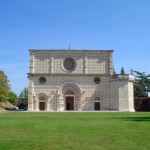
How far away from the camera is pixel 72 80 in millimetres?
63375

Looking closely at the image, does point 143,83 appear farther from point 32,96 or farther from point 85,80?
point 32,96

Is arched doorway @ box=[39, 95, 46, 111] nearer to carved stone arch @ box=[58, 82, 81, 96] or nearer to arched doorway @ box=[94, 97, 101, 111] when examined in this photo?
carved stone arch @ box=[58, 82, 81, 96]

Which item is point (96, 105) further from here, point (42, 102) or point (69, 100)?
point (42, 102)

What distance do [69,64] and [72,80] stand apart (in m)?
3.22

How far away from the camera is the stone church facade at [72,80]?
2467 inches

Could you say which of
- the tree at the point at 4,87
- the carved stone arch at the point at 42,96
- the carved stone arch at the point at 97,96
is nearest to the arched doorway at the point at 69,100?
the carved stone arch at the point at 42,96

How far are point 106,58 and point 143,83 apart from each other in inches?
1067

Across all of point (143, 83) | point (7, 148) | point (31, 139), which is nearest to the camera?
point (7, 148)

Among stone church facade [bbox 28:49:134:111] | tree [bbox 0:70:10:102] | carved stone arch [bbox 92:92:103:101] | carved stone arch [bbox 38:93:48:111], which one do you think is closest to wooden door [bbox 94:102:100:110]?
stone church facade [bbox 28:49:134:111]

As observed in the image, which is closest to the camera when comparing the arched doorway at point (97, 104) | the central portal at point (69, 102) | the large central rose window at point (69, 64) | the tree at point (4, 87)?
the tree at point (4, 87)

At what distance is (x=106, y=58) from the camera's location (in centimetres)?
6412

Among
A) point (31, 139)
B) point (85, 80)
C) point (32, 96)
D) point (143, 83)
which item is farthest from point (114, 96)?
point (31, 139)

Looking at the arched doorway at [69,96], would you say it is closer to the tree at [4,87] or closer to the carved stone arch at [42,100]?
the carved stone arch at [42,100]

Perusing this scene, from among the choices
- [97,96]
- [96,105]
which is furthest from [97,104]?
[97,96]
